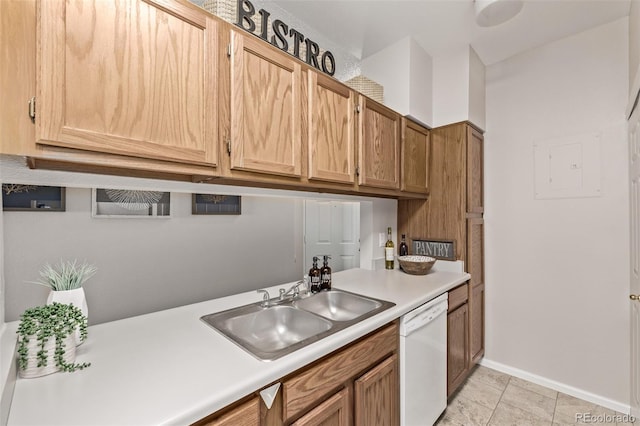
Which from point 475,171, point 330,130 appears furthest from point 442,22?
point 330,130

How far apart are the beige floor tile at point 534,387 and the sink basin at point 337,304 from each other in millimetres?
1679

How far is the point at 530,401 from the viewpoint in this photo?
204cm

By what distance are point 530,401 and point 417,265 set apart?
4.07ft

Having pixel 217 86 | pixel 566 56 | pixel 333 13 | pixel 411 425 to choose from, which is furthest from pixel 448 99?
pixel 411 425

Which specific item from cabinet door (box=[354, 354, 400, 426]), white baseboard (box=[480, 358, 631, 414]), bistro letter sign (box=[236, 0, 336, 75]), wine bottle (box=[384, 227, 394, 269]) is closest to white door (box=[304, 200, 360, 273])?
wine bottle (box=[384, 227, 394, 269])

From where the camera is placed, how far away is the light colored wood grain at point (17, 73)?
0.72 meters

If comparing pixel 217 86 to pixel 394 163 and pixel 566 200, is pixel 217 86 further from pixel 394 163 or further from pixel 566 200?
pixel 566 200

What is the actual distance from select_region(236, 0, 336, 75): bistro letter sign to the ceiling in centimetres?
31

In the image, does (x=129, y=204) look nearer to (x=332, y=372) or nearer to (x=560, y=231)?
(x=332, y=372)

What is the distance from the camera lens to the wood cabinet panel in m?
2.25

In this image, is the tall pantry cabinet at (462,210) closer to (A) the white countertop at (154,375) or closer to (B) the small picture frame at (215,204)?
(A) the white countertop at (154,375)

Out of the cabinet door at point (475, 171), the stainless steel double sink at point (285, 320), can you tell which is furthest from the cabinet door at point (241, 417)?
the cabinet door at point (475, 171)

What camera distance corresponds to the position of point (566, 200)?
7.02ft

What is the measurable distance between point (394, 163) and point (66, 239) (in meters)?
1.89
